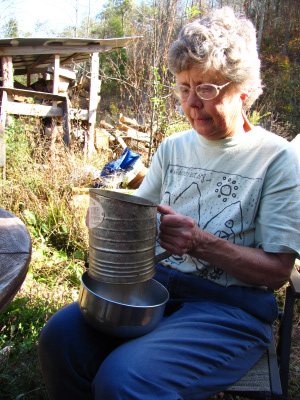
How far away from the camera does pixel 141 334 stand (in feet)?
3.83

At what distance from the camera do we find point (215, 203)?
1428 mm

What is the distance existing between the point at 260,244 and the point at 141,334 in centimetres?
58

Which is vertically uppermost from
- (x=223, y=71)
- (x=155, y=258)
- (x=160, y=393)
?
Answer: (x=223, y=71)

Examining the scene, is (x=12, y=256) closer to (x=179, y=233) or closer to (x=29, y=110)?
(x=179, y=233)

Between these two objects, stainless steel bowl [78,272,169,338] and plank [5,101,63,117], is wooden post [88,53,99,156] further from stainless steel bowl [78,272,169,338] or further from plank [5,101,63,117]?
stainless steel bowl [78,272,169,338]

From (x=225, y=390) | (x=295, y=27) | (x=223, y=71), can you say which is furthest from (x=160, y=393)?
(x=295, y=27)

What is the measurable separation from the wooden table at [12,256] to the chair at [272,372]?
82 cm

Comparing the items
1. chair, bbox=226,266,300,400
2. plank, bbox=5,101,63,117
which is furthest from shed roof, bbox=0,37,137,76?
chair, bbox=226,266,300,400

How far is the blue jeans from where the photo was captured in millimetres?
1032

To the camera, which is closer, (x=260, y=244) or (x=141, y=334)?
(x=141, y=334)

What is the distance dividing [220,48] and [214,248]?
0.78 m

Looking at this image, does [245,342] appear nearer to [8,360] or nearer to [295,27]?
[8,360]

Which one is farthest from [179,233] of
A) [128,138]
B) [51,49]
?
[51,49]

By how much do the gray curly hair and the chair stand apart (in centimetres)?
91
